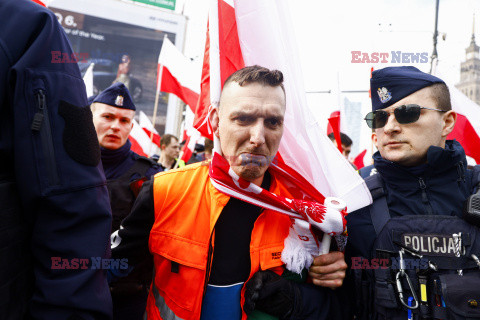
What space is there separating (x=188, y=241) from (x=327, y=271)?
679 mm

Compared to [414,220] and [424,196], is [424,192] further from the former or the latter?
[414,220]

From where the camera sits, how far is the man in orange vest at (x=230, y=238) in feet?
4.93

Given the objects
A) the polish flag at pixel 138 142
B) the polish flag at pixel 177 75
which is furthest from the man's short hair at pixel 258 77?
the polish flag at pixel 138 142

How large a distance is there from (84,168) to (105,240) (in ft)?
0.84

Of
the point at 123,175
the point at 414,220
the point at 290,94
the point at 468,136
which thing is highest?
the point at 468,136

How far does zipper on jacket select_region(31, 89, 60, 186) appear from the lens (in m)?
1.00

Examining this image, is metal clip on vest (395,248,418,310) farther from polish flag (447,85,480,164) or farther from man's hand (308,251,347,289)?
polish flag (447,85,480,164)

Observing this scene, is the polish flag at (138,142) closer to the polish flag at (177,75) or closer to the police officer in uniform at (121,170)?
the polish flag at (177,75)

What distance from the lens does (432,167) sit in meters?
1.75

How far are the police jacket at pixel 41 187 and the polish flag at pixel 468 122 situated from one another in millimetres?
4988

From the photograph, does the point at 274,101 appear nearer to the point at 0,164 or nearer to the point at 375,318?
the point at 0,164

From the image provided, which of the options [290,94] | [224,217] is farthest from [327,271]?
[290,94]

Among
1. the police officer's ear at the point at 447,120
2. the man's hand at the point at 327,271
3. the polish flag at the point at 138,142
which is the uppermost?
the polish flag at the point at 138,142

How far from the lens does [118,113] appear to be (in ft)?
9.70
